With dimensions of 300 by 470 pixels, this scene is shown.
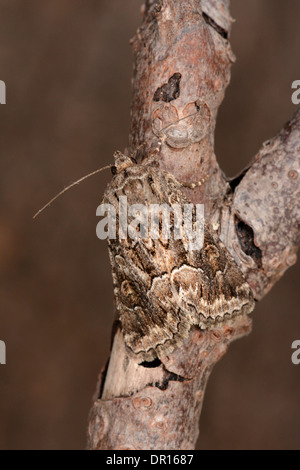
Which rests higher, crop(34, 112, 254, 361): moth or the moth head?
the moth head

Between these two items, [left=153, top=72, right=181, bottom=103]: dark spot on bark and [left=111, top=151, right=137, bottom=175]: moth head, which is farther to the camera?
[left=111, top=151, right=137, bottom=175]: moth head

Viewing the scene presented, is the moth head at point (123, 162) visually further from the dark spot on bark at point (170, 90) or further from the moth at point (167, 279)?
the dark spot on bark at point (170, 90)

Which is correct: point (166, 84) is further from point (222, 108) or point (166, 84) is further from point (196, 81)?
point (222, 108)

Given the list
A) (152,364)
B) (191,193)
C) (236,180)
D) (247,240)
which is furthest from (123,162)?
(152,364)

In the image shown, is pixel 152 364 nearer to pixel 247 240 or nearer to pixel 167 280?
pixel 167 280

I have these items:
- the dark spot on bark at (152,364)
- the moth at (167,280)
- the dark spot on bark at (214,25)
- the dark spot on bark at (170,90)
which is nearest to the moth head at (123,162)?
the moth at (167,280)

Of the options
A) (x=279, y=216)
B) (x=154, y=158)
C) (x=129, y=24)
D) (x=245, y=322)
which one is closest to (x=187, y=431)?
(x=245, y=322)

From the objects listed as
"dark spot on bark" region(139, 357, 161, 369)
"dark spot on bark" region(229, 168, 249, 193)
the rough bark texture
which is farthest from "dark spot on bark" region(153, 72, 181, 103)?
"dark spot on bark" region(139, 357, 161, 369)

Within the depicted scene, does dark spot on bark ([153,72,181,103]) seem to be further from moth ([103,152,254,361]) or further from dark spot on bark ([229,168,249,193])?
dark spot on bark ([229,168,249,193])
